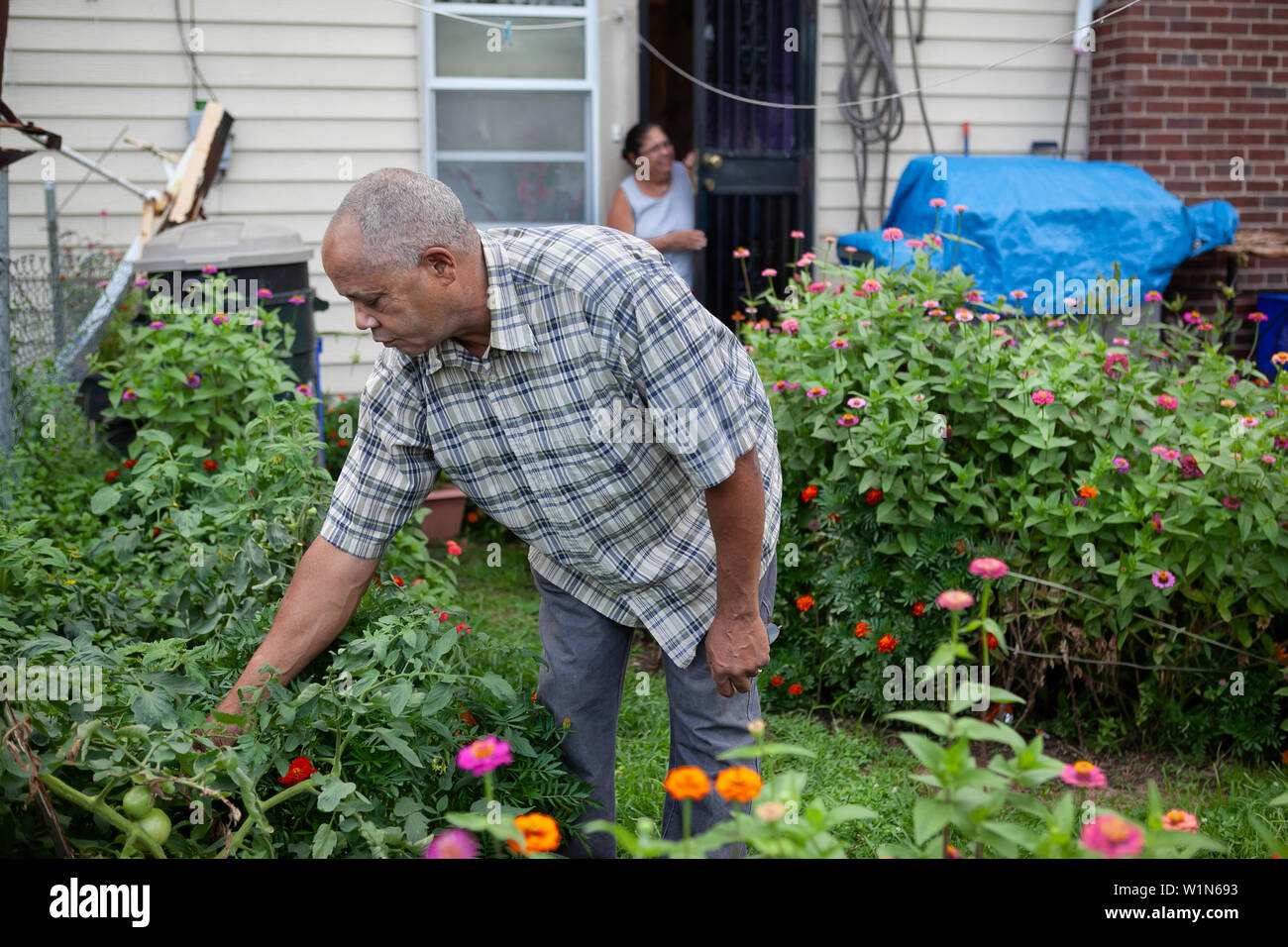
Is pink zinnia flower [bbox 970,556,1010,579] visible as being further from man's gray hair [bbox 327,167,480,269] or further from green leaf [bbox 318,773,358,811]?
man's gray hair [bbox 327,167,480,269]

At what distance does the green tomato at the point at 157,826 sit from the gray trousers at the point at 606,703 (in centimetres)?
92

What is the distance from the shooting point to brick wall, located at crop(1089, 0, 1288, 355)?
694 cm

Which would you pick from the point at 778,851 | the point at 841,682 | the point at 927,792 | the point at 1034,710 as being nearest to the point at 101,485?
the point at 841,682

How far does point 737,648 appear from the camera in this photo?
215 cm

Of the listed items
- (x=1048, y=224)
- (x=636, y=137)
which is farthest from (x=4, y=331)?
(x=1048, y=224)

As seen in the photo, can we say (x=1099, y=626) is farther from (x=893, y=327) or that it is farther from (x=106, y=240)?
(x=106, y=240)

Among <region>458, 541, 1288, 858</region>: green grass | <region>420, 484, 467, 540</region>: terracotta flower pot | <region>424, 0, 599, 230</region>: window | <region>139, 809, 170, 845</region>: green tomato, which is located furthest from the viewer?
<region>424, 0, 599, 230</region>: window

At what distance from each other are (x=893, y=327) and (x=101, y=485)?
250 cm

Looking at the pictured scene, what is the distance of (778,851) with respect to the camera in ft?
3.45

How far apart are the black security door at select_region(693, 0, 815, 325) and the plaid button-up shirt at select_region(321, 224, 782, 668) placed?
4470mm

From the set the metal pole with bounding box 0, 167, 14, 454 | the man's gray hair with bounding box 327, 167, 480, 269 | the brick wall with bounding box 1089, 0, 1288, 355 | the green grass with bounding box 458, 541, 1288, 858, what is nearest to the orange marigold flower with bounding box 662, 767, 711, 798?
the man's gray hair with bounding box 327, 167, 480, 269

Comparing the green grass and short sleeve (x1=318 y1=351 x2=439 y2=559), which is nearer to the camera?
short sleeve (x1=318 y1=351 x2=439 y2=559)

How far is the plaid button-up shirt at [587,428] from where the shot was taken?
80.1 inches

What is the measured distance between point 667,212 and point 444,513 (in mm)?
2108
